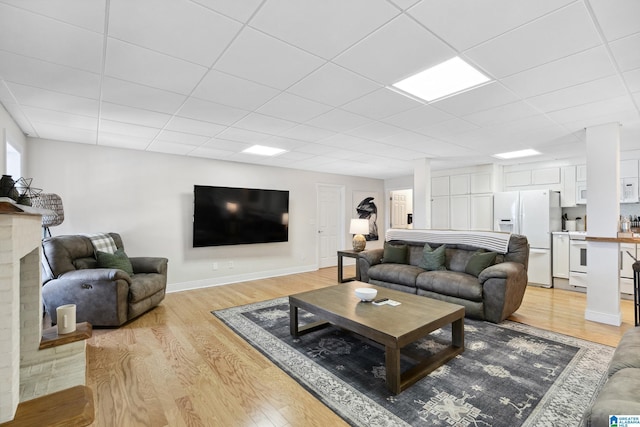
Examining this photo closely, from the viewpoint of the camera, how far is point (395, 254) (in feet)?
15.7

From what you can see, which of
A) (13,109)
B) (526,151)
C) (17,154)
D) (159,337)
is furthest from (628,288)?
(17,154)

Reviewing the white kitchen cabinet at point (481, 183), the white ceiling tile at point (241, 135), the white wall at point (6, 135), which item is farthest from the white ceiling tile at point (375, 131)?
the white wall at point (6, 135)

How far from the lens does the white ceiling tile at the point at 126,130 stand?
11.1ft

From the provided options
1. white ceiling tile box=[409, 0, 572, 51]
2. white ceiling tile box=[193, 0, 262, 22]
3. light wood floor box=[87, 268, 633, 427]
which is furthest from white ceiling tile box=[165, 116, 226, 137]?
white ceiling tile box=[409, 0, 572, 51]

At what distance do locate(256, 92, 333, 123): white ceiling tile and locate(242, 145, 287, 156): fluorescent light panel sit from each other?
1.43 metres

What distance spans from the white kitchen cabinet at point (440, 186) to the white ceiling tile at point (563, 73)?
4.24m

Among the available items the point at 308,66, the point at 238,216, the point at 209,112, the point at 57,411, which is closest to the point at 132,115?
the point at 209,112

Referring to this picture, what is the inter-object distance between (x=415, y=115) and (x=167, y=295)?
4347mm

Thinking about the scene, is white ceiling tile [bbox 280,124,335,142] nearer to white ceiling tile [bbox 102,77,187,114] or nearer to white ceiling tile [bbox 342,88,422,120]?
white ceiling tile [bbox 342,88,422,120]

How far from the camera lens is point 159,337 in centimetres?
299

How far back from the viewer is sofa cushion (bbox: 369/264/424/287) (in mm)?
4137

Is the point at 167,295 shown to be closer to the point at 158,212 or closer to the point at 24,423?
the point at 158,212

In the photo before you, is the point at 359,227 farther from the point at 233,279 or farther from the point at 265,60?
the point at 265,60

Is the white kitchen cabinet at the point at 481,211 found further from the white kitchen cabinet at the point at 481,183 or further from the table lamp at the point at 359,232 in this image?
the table lamp at the point at 359,232
